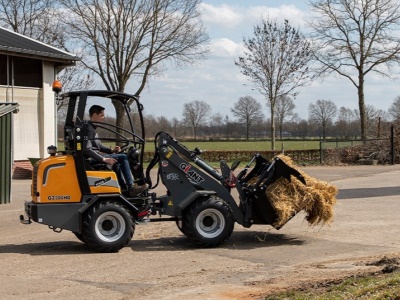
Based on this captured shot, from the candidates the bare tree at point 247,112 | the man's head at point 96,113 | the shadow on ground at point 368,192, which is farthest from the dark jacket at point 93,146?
the bare tree at point 247,112

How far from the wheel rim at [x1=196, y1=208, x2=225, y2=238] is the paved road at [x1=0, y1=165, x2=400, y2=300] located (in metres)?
0.30

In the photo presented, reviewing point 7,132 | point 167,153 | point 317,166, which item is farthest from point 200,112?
point 167,153

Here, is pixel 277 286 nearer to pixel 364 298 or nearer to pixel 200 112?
pixel 364 298

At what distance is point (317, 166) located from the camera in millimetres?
34406

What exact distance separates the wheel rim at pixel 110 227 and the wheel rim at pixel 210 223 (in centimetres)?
124

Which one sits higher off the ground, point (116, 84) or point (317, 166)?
point (116, 84)

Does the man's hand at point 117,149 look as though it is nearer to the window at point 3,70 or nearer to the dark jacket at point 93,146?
the dark jacket at point 93,146

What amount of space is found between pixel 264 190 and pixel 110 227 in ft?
8.44

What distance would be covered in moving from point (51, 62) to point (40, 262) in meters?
20.7

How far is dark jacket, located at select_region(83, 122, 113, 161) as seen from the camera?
10.1 m

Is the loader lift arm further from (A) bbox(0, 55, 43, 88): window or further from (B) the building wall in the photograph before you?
(B) the building wall

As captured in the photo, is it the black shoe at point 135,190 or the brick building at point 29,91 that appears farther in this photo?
the brick building at point 29,91

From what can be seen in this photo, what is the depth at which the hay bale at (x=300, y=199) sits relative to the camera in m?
10.7

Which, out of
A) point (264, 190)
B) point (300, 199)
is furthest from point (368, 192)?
point (264, 190)
